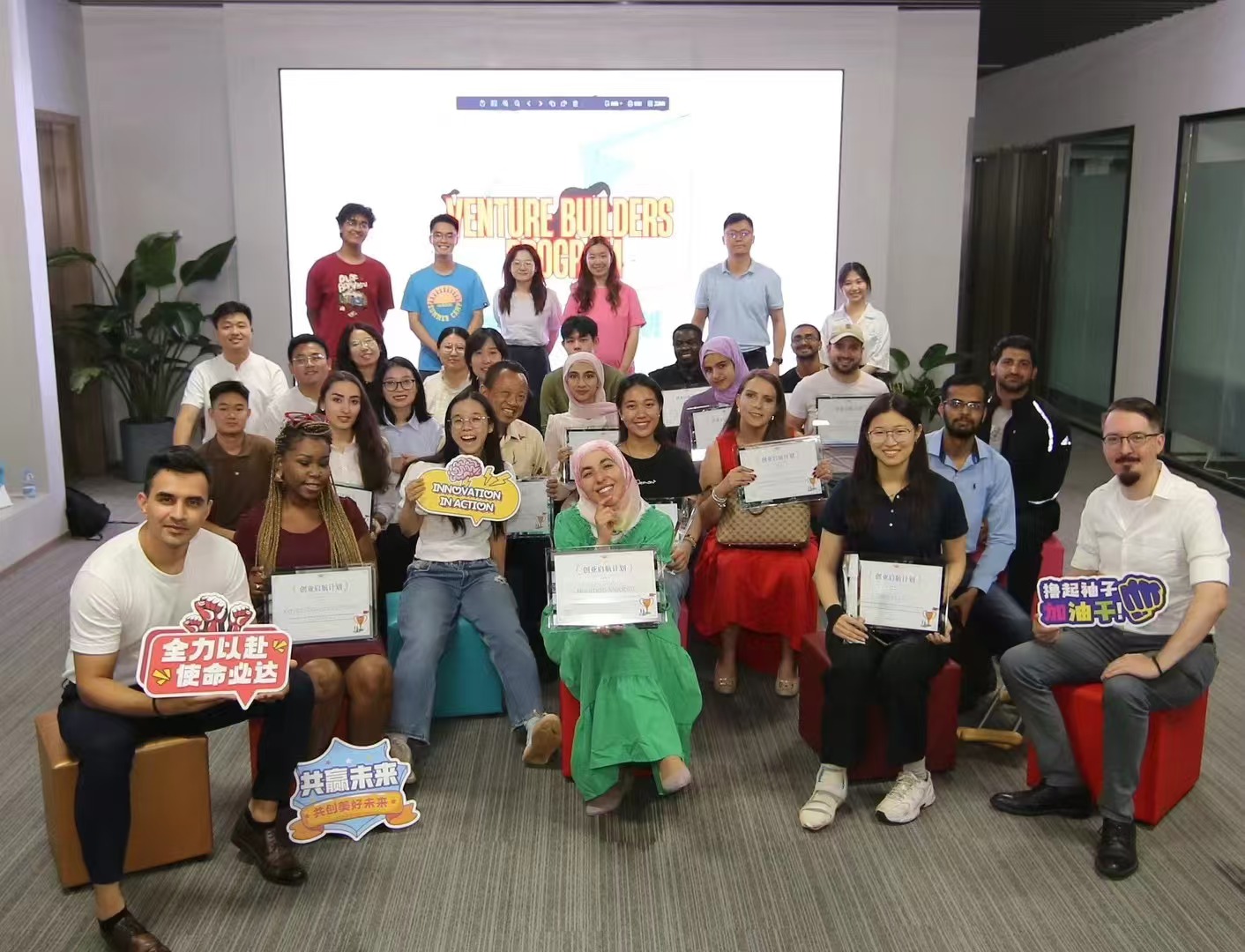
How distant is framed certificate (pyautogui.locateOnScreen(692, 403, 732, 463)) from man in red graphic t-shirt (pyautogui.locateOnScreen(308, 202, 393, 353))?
2389 millimetres

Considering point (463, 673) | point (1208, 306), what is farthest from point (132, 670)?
point (1208, 306)

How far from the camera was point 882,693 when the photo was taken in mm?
3555

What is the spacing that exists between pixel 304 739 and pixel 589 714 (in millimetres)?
821

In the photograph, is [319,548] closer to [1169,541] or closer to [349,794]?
[349,794]

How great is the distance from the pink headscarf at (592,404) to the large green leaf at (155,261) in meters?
4.00

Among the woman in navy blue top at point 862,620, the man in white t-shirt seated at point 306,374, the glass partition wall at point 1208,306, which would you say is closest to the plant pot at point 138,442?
the man in white t-shirt seated at point 306,374

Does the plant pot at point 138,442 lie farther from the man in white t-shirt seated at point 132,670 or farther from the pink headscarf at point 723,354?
the man in white t-shirt seated at point 132,670

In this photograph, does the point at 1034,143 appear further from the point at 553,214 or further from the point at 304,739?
the point at 304,739

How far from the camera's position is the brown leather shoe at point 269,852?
3.18m

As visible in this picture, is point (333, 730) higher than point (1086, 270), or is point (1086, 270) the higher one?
point (1086, 270)

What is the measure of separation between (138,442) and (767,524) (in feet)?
17.4

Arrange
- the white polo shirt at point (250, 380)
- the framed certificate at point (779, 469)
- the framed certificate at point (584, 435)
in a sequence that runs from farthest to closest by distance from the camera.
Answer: the white polo shirt at point (250, 380) < the framed certificate at point (584, 435) < the framed certificate at point (779, 469)

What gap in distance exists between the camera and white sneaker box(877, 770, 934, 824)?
11.5 feet

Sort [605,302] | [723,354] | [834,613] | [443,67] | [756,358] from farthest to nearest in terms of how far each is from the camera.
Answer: [443,67]
[756,358]
[605,302]
[723,354]
[834,613]
